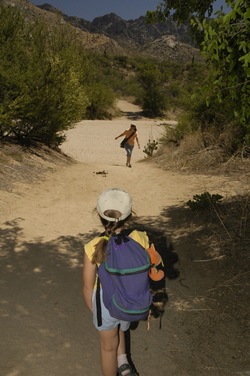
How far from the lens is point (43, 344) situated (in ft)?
9.46

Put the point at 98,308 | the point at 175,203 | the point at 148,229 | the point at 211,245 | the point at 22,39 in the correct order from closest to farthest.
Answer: the point at 98,308, the point at 211,245, the point at 148,229, the point at 175,203, the point at 22,39

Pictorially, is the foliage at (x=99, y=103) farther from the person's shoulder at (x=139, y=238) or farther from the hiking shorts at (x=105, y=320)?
the hiking shorts at (x=105, y=320)

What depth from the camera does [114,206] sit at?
87.2 inches

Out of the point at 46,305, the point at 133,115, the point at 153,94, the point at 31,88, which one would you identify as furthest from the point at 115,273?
the point at 153,94

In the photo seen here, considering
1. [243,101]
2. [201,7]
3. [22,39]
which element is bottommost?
[243,101]

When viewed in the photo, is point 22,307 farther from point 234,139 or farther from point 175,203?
point 234,139

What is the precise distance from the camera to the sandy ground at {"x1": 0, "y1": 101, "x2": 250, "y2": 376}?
2.74 metres

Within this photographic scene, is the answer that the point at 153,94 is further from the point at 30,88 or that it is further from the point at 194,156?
the point at 30,88

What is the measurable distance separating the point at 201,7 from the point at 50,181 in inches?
240

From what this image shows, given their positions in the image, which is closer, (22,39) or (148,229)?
(148,229)

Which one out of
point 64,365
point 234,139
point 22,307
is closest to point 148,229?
point 22,307

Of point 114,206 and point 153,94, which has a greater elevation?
point 153,94

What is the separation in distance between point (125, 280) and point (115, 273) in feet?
0.26

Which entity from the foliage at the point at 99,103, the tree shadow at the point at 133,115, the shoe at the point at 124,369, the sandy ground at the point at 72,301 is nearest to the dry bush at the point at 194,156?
the sandy ground at the point at 72,301
